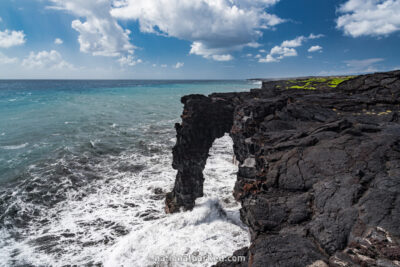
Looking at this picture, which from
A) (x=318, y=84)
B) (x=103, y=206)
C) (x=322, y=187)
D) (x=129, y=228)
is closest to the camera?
(x=322, y=187)

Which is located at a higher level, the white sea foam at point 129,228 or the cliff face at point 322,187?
the cliff face at point 322,187

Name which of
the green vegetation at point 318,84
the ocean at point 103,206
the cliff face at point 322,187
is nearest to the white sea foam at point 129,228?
the ocean at point 103,206

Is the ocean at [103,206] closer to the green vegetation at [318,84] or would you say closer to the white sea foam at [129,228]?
the white sea foam at [129,228]

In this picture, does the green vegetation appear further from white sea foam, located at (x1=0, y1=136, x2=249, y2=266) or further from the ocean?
white sea foam, located at (x1=0, y1=136, x2=249, y2=266)

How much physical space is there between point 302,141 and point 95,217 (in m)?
17.9

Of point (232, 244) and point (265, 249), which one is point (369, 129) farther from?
point (232, 244)

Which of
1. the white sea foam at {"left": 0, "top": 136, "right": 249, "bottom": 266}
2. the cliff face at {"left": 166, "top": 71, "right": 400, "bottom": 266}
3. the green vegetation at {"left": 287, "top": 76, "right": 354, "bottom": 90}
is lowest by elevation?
the white sea foam at {"left": 0, "top": 136, "right": 249, "bottom": 266}

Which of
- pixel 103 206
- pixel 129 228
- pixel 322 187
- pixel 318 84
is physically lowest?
pixel 129 228

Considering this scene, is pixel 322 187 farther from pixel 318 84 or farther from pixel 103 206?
pixel 318 84

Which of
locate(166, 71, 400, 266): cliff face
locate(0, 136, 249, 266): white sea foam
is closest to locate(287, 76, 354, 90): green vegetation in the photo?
locate(166, 71, 400, 266): cliff face

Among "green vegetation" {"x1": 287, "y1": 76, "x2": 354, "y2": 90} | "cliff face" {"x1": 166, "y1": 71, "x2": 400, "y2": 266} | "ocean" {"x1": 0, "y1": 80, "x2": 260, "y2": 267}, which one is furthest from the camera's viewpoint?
"green vegetation" {"x1": 287, "y1": 76, "x2": 354, "y2": 90}

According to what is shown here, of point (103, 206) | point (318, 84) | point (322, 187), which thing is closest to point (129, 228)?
point (103, 206)

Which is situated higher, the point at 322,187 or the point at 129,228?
the point at 322,187

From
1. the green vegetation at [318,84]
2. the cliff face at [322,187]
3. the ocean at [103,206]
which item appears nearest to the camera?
the cliff face at [322,187]
